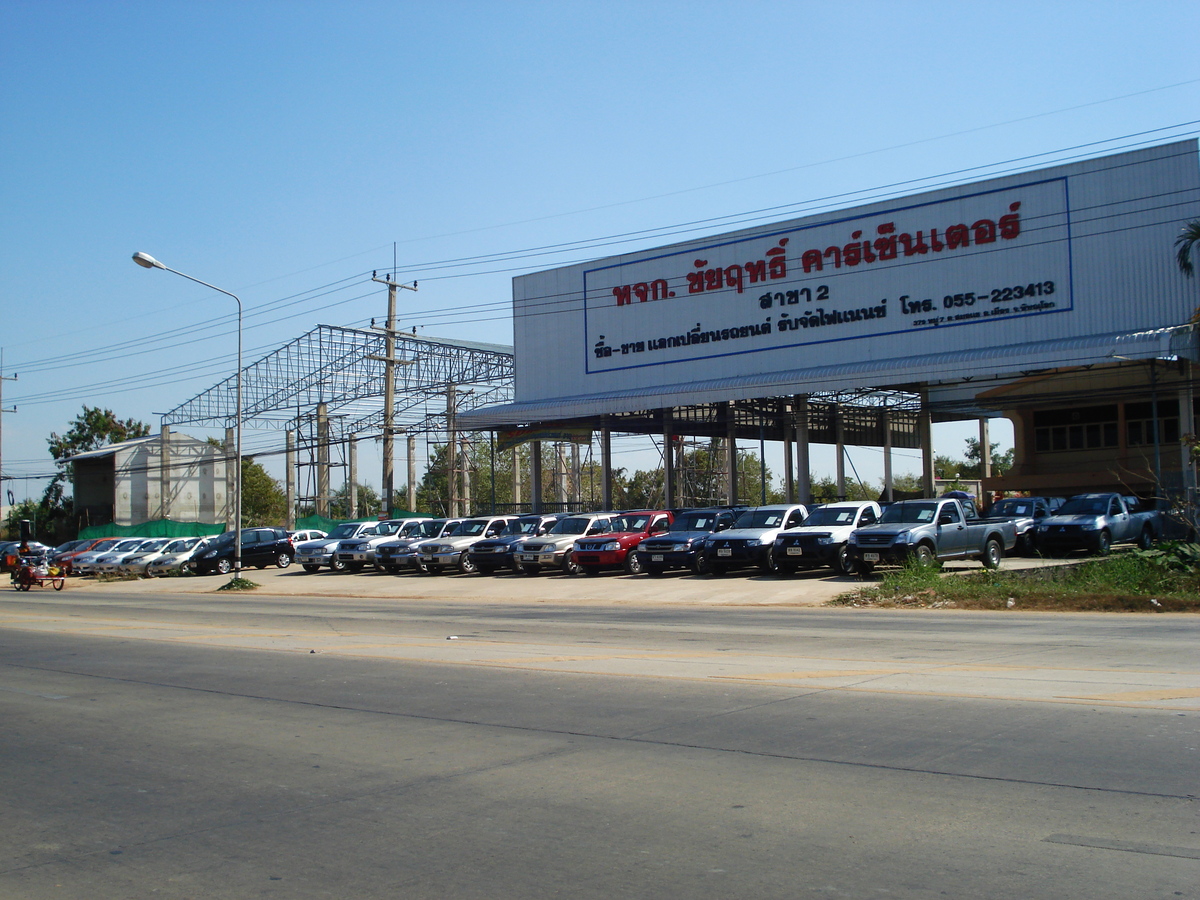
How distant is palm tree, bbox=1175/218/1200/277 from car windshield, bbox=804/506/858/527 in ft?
39.7

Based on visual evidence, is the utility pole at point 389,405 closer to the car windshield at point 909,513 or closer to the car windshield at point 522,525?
the car windshield at point 522,525

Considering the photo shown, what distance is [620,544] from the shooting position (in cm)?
2953

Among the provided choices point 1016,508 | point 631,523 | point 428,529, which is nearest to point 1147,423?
point 1016,508

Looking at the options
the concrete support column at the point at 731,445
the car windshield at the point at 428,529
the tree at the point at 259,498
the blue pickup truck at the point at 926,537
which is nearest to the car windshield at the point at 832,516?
the blue pickup truck at the point at 926,537

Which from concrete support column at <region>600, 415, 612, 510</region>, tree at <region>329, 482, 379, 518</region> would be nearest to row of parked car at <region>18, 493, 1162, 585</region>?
concrete support column at <region>600, 415, 612, 510</region>

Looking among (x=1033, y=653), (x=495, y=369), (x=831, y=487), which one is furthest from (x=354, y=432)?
(x=1033, y=653)

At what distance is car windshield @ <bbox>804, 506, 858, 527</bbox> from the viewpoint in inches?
1021

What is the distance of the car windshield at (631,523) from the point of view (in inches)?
1218

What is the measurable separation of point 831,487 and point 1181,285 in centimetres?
4268

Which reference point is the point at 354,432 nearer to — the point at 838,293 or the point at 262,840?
the point at 838,293

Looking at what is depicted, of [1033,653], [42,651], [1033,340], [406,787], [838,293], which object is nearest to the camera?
[406,787]

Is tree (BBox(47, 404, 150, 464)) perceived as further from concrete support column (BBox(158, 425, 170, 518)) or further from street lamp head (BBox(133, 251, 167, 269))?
street lamp head (BBox(133, 251, 167, 269))

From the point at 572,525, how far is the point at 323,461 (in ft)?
120

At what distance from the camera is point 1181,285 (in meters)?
31.4
